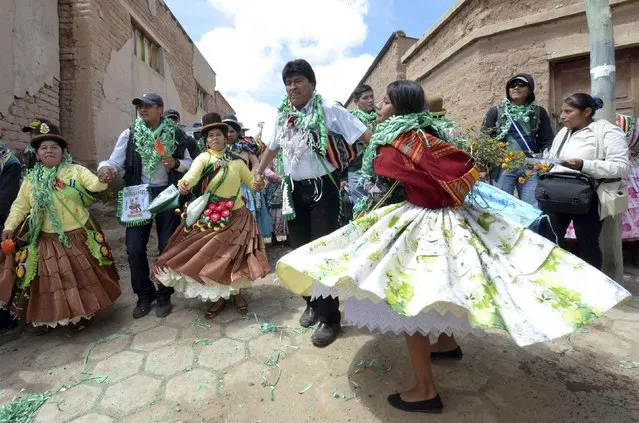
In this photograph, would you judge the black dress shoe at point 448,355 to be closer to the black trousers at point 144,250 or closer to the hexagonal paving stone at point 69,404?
the hexagonal paving stone at point 69,404

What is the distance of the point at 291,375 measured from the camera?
2477 millimetres

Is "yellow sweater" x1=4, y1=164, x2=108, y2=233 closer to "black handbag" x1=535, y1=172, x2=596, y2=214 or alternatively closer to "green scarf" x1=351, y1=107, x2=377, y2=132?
"green scarf" x1=351, y1=107, x2=377, y2=132

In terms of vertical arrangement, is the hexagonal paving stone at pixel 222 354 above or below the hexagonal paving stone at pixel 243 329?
below

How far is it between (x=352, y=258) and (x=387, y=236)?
227 millimetres

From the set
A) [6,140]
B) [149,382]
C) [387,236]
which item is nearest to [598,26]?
[387,236]

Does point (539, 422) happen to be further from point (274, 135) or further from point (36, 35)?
point (36, 35)

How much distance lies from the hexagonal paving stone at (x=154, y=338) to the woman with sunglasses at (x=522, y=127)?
11.6 ft

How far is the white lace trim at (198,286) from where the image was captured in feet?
11.1

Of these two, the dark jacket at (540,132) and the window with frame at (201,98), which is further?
the window with frame at (201,98)

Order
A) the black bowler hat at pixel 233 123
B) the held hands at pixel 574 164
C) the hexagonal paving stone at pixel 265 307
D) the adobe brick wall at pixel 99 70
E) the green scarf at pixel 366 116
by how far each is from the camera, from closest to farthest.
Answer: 1. the held hands at pixel 574 164
2. the hexagonal paving stone at pixel 265 307
3. the green scarf at pixel 366 116
4. the black bowler hat at pixel 233 123
5. the adobe brick wall at pixel 99 70

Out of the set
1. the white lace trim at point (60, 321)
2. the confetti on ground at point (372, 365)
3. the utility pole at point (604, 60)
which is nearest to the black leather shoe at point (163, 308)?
the white lace trim at point (60, 321)

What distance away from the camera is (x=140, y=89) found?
9648 millimetres

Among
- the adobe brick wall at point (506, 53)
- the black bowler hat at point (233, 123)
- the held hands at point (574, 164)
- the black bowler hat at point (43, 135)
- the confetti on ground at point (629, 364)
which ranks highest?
the adobe brick wall at point (506, 53)

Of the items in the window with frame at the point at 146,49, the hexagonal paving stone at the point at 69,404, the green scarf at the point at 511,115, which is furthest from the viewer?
the window with frame at the point at 146,49
